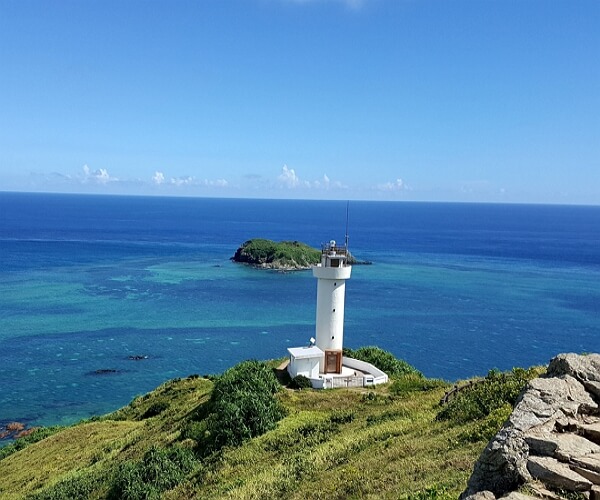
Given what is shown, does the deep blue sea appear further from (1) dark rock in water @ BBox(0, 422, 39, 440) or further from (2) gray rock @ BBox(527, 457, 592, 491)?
(2) gray rock @ BBox(527, 457, 592, 491)

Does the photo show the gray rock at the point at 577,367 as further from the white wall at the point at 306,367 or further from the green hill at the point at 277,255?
the green hill at the point at 277,255

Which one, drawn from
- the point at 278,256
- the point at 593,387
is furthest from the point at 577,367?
the point at 278,256

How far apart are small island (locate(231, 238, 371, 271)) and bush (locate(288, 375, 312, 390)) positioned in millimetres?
85684

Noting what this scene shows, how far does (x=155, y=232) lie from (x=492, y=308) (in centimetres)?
14124

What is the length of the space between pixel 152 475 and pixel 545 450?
49.7ft

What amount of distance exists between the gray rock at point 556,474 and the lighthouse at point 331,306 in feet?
79.0

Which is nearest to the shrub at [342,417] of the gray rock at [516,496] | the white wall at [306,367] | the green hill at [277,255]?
the white wall at [306,367]

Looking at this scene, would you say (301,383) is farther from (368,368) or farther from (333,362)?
(368,368)

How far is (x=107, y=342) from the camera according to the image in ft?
210

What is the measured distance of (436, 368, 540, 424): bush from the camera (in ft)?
57.6

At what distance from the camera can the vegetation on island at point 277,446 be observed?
14133mm

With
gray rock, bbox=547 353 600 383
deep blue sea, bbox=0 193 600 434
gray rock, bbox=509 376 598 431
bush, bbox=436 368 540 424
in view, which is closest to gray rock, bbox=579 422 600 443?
gray rock, bbox=509 376 598 431

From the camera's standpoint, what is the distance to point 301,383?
3016cm

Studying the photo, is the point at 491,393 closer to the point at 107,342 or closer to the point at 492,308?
the point at 107,342
